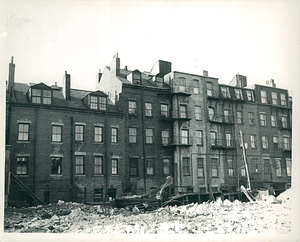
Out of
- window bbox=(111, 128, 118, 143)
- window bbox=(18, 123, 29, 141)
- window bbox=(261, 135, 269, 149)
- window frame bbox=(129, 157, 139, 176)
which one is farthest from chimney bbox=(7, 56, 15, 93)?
window bbox=(261, 135, 269, 149)

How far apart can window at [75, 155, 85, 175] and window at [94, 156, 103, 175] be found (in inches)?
27.3

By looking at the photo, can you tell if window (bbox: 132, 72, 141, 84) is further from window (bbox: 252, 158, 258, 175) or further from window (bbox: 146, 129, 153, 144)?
window (bbox: 252, 158, 258, 175)

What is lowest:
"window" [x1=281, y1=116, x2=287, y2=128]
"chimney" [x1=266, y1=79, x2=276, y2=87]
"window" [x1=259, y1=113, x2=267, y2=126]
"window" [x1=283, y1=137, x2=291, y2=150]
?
"window" [x1=283, y1=137, x2=291, y2=150]

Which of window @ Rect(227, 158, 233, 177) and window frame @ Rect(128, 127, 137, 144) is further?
window @ Rect(227, 158, 233, 177)

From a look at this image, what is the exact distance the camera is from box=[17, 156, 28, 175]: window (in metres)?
15.3

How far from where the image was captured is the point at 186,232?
48.9 ft

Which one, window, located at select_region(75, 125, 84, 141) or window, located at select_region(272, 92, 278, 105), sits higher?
window, located at select_region(272, 92, 278, 105)

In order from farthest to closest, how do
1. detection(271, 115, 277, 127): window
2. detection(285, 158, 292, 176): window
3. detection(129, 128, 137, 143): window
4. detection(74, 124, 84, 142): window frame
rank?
detection(271, 115, 277, 127): window
detection(129, 128, 137, 143): window
detection(74, 124, 84, 142): window frame
detection(285, 158, 292, 176): window

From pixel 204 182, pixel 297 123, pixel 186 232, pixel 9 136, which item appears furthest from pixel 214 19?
pixel 9 136

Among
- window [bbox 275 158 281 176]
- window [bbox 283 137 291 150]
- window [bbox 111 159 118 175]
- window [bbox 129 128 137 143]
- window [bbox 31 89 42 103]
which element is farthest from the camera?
window [bbox 275 158 281 176]

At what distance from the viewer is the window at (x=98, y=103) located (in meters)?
17.8

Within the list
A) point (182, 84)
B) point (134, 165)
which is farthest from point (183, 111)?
point (134, 165)

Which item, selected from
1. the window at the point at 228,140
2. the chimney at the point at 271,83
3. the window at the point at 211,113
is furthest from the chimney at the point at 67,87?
the chimney at the point at 271,83

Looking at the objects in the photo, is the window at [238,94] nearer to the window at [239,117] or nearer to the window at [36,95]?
the window at [239,117]
